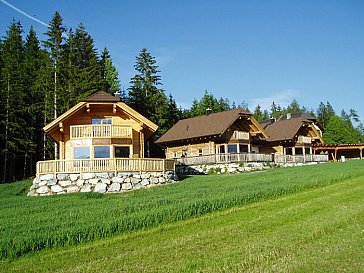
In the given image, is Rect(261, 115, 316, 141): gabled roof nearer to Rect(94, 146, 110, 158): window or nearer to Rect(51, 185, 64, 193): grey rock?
Rect(94, 146, 110, 158): window

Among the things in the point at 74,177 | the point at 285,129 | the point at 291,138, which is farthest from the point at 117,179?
the point at 285,129

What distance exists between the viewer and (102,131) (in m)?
25.7

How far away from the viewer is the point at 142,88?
1948 inches

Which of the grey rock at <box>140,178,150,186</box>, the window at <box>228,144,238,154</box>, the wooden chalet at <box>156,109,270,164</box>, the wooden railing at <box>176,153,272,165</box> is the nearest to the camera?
the grey rock at <box>140,178,150,186</box>

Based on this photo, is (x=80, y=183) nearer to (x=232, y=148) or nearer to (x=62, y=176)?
(x=62, y=176)

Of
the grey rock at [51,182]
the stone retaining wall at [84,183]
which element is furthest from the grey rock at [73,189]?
the grey rock at [51,182]

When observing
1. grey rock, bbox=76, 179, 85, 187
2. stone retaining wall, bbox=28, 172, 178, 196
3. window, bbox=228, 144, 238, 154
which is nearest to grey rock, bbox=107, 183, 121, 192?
stone retaining wall, bbox=28, 172, 178, 196

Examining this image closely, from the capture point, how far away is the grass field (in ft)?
24.9

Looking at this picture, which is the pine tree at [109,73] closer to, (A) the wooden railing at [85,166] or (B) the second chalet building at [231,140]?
(B) the second chalet building at [231,140]

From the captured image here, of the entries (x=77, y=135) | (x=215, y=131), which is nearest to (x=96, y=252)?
(x=77, y=135)

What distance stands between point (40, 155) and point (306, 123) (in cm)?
3210

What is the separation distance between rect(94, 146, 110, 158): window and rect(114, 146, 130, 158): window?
2.13ft

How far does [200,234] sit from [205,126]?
1125 inches

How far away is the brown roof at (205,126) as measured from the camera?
36.1 m
